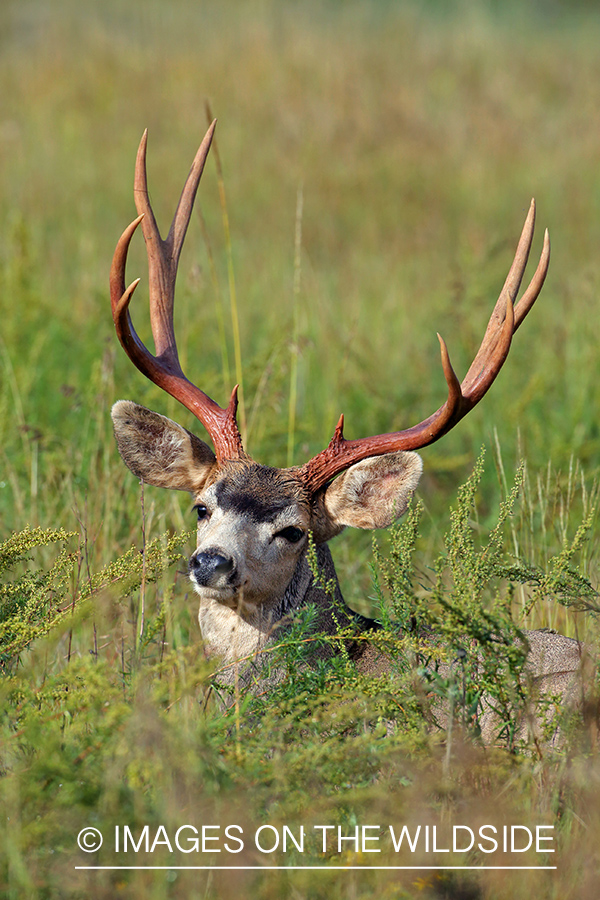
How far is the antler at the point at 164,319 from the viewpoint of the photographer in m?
4.28

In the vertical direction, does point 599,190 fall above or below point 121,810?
above

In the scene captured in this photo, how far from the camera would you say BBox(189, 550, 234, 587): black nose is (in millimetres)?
3641

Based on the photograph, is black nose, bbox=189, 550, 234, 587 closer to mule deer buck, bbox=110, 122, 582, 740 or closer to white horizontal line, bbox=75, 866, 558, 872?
mule deer buck, bbox=110, 122, 582, 740

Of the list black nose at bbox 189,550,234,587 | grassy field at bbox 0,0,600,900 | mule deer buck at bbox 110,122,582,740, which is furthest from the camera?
mule deer buck at bbox 110,122,582,740

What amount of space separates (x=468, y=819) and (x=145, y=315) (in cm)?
618

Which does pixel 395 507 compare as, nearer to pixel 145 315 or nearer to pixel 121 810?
pixel 121 810

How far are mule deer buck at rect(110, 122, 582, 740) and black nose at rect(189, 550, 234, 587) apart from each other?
0.03 meters

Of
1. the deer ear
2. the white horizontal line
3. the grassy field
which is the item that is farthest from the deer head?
the white horizontal line

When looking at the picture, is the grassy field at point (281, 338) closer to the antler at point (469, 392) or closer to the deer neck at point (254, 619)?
the deer neck at point (254, 619)

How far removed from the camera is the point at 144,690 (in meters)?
2.83

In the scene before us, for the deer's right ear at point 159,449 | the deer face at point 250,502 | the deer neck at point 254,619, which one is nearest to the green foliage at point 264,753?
the deer face at point 250,502

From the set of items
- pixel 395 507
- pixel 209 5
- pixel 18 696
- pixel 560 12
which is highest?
pixel 560 12

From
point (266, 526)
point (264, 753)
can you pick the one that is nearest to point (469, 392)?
point (266, 526)

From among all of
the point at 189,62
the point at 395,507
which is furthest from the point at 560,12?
the point at 395,507
